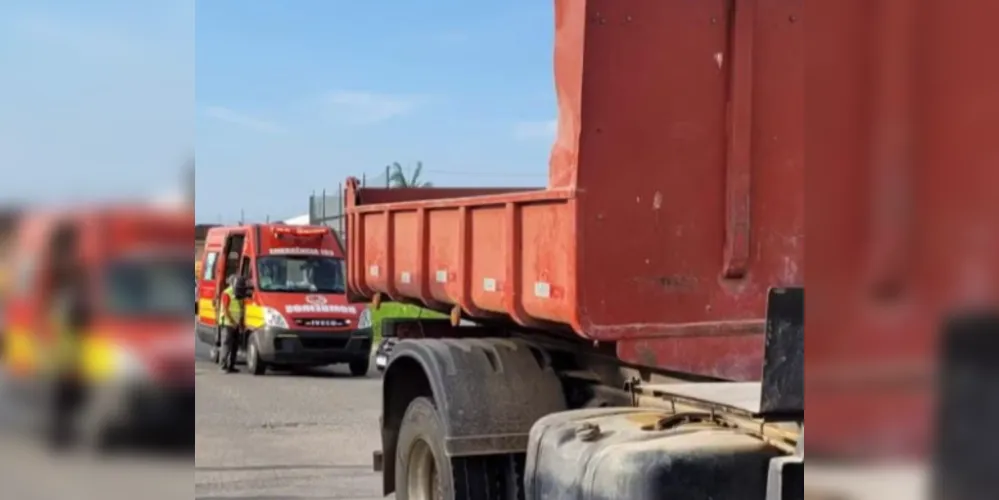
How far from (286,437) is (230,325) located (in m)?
6.95

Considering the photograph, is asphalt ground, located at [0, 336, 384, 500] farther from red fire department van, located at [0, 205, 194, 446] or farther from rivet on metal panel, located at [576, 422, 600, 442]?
rivet on metal panel, located at [576, 422, 600, 442]

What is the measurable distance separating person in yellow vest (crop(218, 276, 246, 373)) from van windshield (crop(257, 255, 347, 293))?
0.45 meters

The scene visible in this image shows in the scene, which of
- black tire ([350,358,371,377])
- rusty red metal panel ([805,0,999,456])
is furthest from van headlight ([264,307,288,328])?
rusty red metal panel ([805,0,999,456])

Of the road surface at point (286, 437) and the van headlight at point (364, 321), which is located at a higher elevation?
the van headlight at point (364, 321)

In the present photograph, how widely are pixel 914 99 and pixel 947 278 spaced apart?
25cm

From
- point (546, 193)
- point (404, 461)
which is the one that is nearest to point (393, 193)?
point (404, 461)

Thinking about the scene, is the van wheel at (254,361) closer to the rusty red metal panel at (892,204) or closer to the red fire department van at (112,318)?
the red fire department van at (112,318)

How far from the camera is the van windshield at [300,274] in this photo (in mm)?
16812

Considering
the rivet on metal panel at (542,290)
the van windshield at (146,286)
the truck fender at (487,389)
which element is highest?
the van windshield at (146,286)

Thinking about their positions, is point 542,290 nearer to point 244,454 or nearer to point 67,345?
point 67,345

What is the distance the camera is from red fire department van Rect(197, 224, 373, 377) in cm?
1628

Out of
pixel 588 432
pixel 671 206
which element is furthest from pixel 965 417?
pixel 588 432

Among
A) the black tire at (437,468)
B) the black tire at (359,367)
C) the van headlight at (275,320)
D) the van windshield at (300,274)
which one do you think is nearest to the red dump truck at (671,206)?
the black tire at (437,468)

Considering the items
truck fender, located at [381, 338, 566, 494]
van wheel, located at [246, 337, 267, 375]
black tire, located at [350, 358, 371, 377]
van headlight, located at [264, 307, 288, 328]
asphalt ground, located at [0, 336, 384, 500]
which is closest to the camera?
asphalt ground, located at [0, 336, 384, 500]
